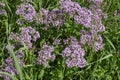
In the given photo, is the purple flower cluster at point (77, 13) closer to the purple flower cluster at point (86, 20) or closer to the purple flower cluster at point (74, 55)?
the purple flower cluster at point (86, 20)

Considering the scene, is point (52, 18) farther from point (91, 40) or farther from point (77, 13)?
point (91, 40)

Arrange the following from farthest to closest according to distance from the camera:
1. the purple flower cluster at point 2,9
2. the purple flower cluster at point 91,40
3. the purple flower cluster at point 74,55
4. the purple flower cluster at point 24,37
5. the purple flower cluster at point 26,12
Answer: the purple flower cluster at point 2,9, the purple flower cluster at point 26,12, the purple flower cluster at point 91,40, the purple flower cluster at point 24,37, the purple flower cluster at point 74,55

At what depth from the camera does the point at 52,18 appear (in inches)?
167

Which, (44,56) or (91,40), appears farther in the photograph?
(91,40)

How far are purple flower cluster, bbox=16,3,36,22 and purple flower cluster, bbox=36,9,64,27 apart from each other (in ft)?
0.31

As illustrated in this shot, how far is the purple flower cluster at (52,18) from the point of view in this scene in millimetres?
4203

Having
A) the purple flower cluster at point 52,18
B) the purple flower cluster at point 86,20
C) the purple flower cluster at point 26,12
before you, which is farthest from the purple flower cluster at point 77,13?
the purple flower cluster at point 26,12

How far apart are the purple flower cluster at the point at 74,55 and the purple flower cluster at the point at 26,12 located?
2.17 ft

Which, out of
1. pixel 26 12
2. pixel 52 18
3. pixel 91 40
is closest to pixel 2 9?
pixel 26 12

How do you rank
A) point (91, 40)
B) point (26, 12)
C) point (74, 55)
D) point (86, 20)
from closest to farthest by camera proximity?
point (74, 55) < point (91, 40) < point (86, 20) < point (26, 12)

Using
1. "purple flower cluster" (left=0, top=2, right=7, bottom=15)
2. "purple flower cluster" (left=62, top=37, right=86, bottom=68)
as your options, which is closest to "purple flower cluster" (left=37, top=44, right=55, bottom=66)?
"purple flower cluster" (left=62, top=37, right=86, bottom=68)

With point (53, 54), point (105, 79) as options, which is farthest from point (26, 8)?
point (105, 79)

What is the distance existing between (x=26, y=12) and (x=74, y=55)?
3.09ft

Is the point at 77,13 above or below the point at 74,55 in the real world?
→ above
